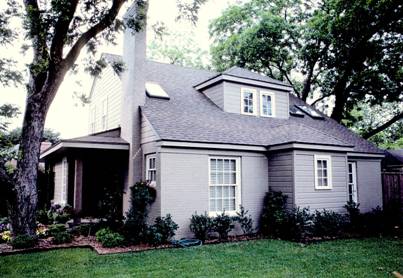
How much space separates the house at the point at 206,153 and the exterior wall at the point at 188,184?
0.10 ft

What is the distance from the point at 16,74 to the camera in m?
9.43

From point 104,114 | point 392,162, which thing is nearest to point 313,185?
point 104,114

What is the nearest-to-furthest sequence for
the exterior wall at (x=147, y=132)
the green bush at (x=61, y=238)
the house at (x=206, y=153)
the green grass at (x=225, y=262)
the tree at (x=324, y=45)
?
the green grass at (x=225, y=262), the green bush at (x=61, y=238), the house at (x=206, y=153), the exterior wall at (x=147, y=132), the tree at (x=324, y=45)

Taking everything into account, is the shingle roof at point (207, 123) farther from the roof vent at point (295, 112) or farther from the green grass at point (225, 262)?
the green grass at point (225, 262)

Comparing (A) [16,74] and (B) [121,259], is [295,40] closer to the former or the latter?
(A) [16,74]

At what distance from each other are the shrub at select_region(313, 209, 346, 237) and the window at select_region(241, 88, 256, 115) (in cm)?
521

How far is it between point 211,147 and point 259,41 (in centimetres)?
1177

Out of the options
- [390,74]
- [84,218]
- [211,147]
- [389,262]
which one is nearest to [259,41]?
[390,74]

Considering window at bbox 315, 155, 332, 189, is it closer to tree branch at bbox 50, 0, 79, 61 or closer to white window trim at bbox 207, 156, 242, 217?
white window trim at bbox 207, 156, 242, 217

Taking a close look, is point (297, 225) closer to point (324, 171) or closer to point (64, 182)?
point (324, 171)

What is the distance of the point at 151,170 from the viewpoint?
1089cm

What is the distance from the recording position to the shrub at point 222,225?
10.1 metres

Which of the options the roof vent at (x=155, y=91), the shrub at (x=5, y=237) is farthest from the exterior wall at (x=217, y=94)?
the shrub at (x=5, y=237)

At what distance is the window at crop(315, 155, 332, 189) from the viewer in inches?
442
